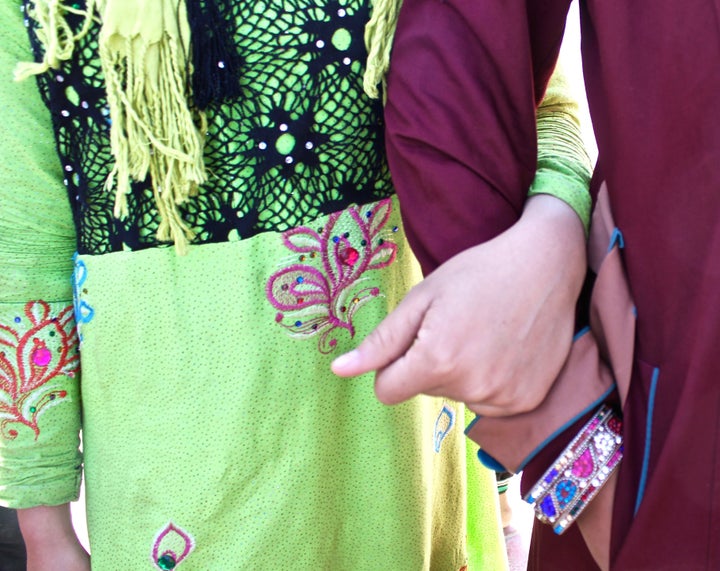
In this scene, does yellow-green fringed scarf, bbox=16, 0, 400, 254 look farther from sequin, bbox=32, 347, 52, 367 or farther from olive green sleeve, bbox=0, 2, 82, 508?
sequin, bbox=32, 347, 52, 367

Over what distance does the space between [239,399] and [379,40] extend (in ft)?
1.28

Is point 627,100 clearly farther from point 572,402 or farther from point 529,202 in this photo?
point 572,402

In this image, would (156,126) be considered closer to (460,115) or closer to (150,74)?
(150,74)

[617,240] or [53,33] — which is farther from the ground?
[53,33]

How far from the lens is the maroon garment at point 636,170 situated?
577 mm

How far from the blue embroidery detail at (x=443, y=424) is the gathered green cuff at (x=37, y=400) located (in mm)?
451

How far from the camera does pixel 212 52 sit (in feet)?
2.24

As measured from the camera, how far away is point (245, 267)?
0.76 meters

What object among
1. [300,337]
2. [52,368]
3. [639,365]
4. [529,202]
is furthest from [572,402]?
[52,368]

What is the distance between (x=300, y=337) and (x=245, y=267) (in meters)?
0.10

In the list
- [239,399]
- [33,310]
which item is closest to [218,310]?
[239,399]

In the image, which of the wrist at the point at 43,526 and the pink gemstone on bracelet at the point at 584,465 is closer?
the pink gemstone on bracelet at the point at 584,465

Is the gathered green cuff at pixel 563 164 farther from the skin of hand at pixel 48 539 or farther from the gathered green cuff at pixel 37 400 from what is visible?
the skin of hand at pixel 48 539

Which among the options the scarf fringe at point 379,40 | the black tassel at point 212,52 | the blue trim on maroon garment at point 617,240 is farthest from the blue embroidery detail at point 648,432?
the black tassel at point 212,52
